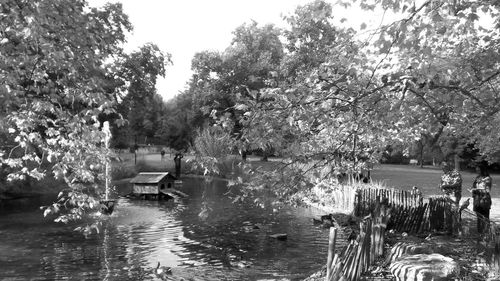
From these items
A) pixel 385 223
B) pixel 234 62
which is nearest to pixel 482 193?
pixel 385 223

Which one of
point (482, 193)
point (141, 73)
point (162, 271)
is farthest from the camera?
point (141, 73)

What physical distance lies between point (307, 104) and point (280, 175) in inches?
67.3

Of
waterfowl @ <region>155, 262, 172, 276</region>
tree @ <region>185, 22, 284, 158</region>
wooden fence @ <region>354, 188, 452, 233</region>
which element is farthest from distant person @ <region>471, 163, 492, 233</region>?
tree @ <region>185, 22, 284, 158</region>

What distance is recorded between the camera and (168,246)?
14297mm

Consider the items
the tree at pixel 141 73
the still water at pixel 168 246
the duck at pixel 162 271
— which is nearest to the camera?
the duck at pixel 162 271

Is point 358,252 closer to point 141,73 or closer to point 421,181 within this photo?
point 421,181

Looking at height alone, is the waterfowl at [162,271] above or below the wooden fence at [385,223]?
below

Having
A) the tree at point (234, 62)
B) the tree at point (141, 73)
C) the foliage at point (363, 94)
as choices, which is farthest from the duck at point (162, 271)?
the tree at point (234, 62)

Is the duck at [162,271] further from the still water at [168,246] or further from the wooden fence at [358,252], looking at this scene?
the wooden fence at [358,252]

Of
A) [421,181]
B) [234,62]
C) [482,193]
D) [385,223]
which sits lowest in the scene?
[421,181]

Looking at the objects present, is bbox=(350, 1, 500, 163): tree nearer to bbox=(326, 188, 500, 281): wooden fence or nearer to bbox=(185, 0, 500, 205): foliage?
bbox=(185, 0, 500, 205): foliage

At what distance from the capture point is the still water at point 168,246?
11.4m

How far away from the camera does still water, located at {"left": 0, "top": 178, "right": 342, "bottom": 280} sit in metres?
11.4

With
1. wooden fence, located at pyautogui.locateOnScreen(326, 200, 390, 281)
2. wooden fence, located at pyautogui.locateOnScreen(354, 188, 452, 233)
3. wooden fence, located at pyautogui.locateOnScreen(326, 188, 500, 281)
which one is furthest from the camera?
wooden fence, located at pyautogui.locateOnScreen(354, 188, 452, 233)
